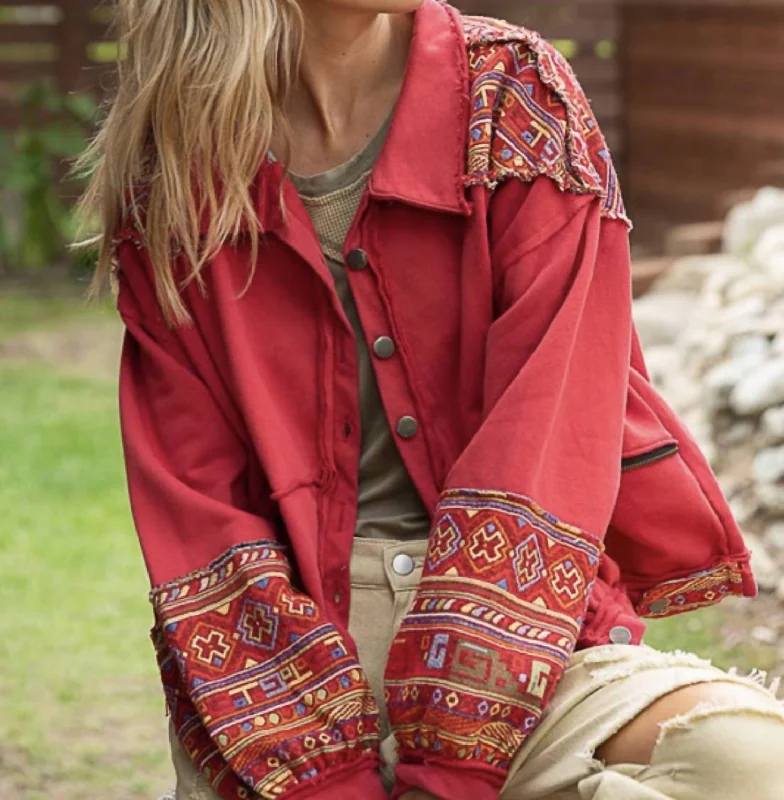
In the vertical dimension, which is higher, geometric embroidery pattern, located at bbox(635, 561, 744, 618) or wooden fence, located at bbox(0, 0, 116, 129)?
geometric embroidery pattern, located at bbox(635, 561, 744, 618)

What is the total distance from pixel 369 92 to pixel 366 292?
0.30m

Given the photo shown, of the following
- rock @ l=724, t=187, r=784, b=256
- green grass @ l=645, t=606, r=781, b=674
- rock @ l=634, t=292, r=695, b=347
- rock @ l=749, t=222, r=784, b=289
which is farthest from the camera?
rock @ l=724, t=187, r=784, b=256

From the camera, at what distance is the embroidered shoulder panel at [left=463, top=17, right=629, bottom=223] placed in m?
2.14

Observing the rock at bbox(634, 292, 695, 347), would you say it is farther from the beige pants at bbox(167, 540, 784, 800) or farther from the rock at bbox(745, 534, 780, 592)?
the beige pants at bbox(167, 540, 784, 800)

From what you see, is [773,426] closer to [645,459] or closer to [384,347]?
[645,459]

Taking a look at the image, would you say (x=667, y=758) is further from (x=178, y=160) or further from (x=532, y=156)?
(x=178, y=160)

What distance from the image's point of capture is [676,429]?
227cm

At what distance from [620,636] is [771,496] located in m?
2.76

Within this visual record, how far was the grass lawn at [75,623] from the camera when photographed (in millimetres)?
3846

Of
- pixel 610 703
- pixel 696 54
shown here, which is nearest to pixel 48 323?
pixel 696 54

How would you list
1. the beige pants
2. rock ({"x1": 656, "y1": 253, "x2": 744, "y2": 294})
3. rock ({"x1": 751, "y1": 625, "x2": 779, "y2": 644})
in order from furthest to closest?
rock ({"x1": 656, "y1": 253, "x2": 744, "y2": 294})
rock ({"x1": 751, "y1": 625, "x2": 779, "y2": 644})
the beige pants

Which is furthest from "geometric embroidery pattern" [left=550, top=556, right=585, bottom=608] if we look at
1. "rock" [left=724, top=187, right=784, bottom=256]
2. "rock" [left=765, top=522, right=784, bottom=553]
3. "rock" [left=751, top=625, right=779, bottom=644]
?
"rock" [left=724, top=187, right=784, bottom=256]

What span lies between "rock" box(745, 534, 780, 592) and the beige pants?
2.48m

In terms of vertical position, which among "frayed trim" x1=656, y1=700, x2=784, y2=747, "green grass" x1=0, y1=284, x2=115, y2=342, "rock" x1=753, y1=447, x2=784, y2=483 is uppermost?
"frayed trim" x1=656, y1=700, x2=784, y2=747
